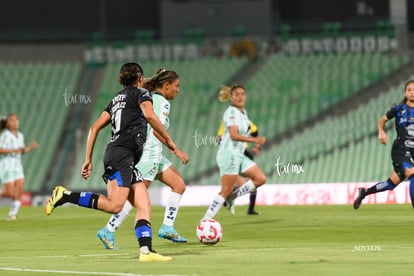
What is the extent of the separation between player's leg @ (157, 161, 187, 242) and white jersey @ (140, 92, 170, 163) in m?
0.43

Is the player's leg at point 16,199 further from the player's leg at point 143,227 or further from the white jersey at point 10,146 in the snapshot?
the player's leg at point 143,227

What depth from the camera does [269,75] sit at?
1517 inches

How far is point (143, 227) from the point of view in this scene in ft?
37.6

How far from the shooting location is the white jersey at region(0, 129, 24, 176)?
77.9 feet

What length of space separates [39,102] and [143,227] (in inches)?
1090

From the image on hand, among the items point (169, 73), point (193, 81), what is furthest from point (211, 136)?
point (169, 73)

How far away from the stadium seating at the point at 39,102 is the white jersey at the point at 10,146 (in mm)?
10640

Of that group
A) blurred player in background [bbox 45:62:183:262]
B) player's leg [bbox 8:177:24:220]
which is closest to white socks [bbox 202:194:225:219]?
blurred player in background [bbox 45:62:183:262]

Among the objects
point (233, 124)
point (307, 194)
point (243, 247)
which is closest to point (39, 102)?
point (307, 194)

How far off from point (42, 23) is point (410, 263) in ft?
106

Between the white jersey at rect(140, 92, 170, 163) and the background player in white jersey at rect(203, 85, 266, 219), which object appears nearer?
the white jersey at rect(140, 92, 170, 163)

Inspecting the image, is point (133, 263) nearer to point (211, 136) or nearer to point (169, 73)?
point (169, 73)

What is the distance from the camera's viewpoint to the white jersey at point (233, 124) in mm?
18156

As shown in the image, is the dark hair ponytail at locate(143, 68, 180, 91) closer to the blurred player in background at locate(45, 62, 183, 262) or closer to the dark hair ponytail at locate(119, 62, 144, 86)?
the blurred player in background at locate(45, 62, 183, 262)
